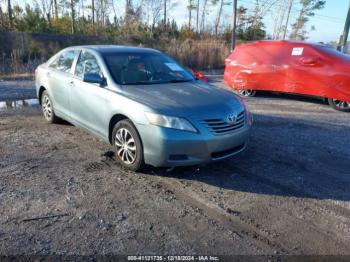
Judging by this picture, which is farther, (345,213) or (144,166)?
(144,166)

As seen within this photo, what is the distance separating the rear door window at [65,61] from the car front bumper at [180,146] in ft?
7.67

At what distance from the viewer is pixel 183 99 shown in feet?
14.5

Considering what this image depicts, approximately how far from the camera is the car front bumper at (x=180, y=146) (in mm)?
3998

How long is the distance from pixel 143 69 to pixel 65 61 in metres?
1.63

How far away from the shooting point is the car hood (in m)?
4.15

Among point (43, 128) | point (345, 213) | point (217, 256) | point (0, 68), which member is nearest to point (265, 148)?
point (345, 213)

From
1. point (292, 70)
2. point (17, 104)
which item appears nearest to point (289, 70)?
point (292, 70)

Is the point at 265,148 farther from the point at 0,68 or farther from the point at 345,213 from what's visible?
the point at 0,68

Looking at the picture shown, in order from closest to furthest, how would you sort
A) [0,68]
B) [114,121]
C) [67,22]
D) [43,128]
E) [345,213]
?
1. [345,213]
2. [114,121]
3. [43,128]
4. [0,68]
5. [67,22]

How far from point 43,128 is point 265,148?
4113 millimetres

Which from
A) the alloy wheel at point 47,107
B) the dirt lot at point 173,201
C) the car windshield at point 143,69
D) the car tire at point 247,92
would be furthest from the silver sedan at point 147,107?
the car tire at point 247,92

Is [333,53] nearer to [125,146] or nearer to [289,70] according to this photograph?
[289,70]

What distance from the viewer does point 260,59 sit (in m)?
9.99

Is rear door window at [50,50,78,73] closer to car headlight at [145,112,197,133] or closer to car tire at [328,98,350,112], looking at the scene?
car headlight at [145,112,197,133]
